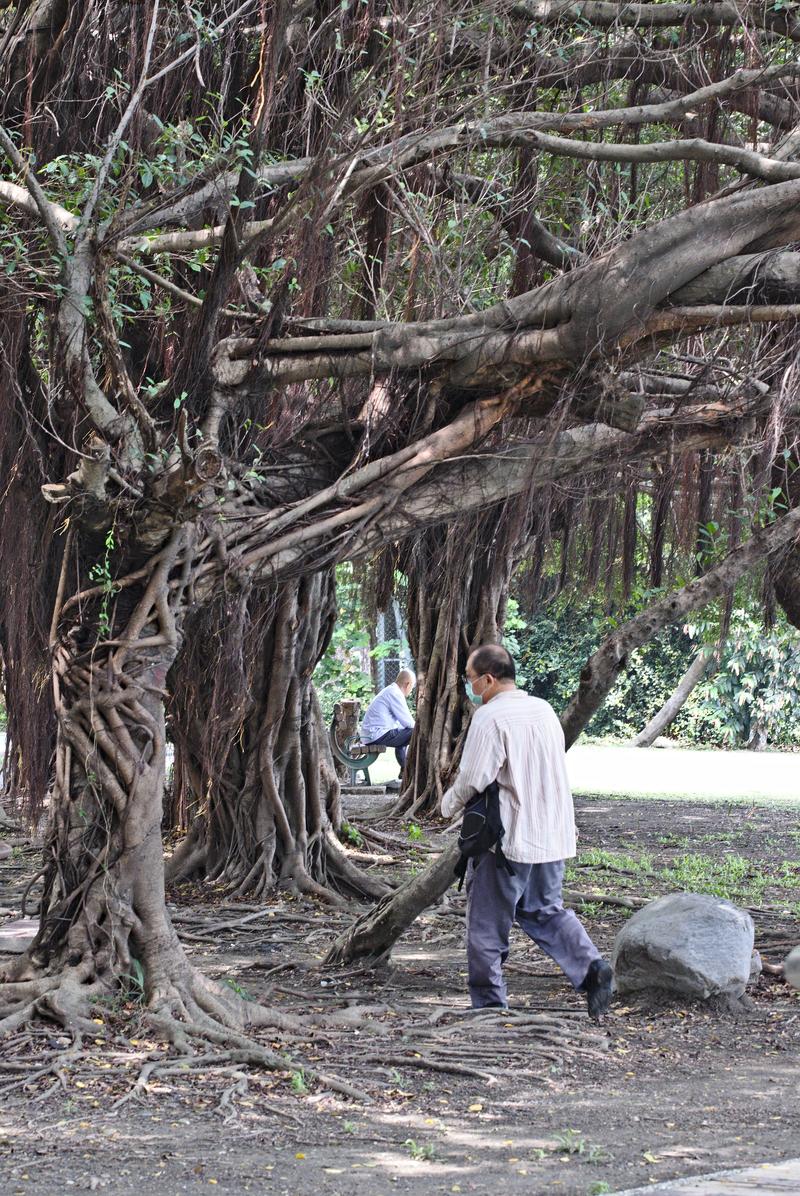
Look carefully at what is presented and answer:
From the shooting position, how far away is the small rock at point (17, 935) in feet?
21.8

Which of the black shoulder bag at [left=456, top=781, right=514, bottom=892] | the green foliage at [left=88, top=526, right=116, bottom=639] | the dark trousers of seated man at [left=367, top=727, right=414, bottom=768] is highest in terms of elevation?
the green foliage at [left=88, top=526, right=116, bottom=639]

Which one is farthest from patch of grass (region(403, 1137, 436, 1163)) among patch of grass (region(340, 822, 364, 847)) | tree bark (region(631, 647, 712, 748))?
tree bark (region(631, 647, 712, 748))

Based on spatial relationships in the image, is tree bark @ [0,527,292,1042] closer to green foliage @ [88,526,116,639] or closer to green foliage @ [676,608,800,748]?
green foliage @ [88,526,116,639]

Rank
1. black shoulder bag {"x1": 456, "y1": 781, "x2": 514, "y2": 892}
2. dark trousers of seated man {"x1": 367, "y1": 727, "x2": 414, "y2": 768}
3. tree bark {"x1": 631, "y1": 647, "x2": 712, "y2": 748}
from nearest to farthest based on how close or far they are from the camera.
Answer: black shoulder bag {"x1": 456, "y1": 781, "x2": 514, "y2": 892}, dark trousers of seated man {"x1": 367, "y1": 727, "x2": 414, "y2": 768}, tree bark {"x1": 631, "y1": 647, "x2": 712, "y2": 748}

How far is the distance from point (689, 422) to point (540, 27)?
2.14 metres

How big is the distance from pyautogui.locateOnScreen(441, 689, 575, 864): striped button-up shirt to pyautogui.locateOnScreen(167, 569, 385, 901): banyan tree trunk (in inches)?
105

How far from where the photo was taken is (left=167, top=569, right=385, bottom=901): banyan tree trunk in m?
8.32

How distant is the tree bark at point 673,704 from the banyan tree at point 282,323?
50.6 ft

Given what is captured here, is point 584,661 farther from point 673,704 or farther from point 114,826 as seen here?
point 114,826

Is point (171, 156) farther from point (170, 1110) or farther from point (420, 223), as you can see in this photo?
point (170, 1110)

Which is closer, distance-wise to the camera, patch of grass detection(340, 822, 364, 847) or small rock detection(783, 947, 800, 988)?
small rock detection(783, 947, 800, 988)

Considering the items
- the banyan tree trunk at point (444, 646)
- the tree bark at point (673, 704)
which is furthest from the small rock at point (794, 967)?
the tree bark at point (673, 704)

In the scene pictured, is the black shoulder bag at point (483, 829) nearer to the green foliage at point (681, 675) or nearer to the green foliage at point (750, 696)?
the green foliage at point (681, 675)

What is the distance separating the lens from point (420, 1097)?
4391mm
